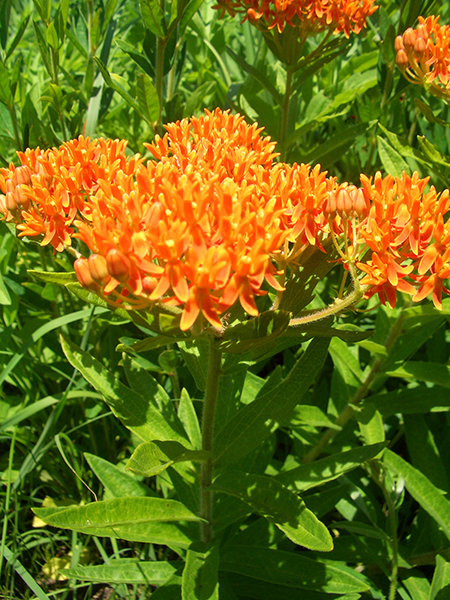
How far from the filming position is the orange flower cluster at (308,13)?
7.99 feet

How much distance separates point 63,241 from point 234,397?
0.89 meters

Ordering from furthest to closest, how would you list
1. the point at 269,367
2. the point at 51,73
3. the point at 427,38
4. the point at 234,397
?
the point at 269,367, the point at 51,73, the point at 427,38, the point at 234,397

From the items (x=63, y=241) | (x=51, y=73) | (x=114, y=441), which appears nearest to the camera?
(x=63, y=241)

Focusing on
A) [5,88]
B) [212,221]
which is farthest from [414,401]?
[5,88]

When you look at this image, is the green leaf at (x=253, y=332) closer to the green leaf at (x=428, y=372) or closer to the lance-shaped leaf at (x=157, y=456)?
the lance-shaped leaf at (x=157, y=456)

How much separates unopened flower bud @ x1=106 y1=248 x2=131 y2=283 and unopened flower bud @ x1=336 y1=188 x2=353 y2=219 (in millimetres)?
637

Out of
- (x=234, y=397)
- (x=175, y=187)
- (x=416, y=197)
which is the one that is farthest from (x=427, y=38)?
(x=234, y=397)

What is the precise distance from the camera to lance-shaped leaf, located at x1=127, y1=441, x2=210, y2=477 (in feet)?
4.58

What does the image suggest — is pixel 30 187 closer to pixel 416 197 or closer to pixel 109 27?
pixel 416 197

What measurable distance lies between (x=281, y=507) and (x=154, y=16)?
1933 mm

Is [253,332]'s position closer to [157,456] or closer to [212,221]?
[212,221]

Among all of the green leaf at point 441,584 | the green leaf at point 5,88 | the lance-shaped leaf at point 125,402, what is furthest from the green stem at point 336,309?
the green leaf at point 5,88

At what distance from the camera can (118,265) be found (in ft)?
4.10

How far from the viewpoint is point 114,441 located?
8.96 feet
